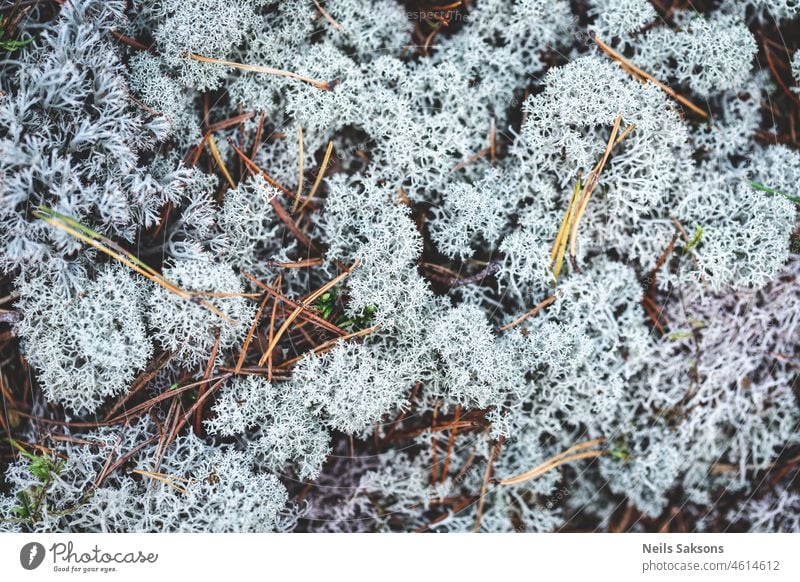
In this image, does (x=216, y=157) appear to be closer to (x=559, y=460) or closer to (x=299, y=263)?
(x=299, y=263)

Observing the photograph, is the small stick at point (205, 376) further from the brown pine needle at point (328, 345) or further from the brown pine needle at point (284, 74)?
the brown pine needle at point (284, 74)

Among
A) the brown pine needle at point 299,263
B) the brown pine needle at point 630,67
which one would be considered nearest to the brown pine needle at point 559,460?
the brown pine needle at point 299,263

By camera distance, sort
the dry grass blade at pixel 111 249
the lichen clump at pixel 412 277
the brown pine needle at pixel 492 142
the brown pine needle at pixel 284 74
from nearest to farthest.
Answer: the dry grass blade at pixel 111 249, the lichen clump at pixel 412 277, the brown pine needle at pixel 284 74, the brown pine needle at pixel 492 142

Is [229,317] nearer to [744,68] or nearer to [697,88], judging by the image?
[697,88]

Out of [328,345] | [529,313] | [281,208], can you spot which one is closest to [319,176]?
[281,208]
